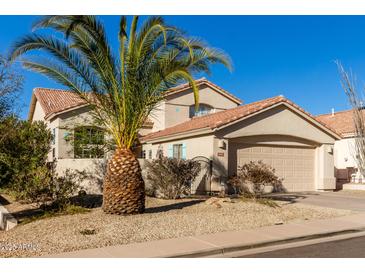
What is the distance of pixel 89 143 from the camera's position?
18500 mm

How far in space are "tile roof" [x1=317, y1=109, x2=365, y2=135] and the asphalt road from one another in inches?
628

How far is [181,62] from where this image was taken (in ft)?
34.3

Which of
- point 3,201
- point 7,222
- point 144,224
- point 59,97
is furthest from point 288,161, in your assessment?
point 59,97

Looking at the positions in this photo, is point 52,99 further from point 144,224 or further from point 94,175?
point 144,224

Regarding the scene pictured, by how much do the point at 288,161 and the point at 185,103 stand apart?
875 cm

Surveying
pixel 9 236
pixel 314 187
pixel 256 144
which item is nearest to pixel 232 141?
pixel 256 144

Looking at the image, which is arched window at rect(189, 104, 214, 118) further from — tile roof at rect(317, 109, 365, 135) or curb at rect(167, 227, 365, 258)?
curb at rect(167, 227, 365, 258)

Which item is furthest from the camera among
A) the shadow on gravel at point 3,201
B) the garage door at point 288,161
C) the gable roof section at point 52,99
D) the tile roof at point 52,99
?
the tile roof at point 52,99

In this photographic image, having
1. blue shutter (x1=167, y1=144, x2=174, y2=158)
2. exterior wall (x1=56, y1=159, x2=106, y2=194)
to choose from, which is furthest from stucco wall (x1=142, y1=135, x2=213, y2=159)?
exterior wall (x1=56, y1=159, x2=106, y2=194)

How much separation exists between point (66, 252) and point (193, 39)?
6770mm

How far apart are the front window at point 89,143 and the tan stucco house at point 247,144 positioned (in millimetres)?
145

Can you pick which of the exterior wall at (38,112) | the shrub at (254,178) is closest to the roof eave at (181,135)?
the shrub at (254,178)

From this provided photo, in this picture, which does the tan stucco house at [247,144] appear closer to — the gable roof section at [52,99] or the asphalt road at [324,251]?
the gable roof section at [52,99]

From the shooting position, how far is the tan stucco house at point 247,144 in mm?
16359
